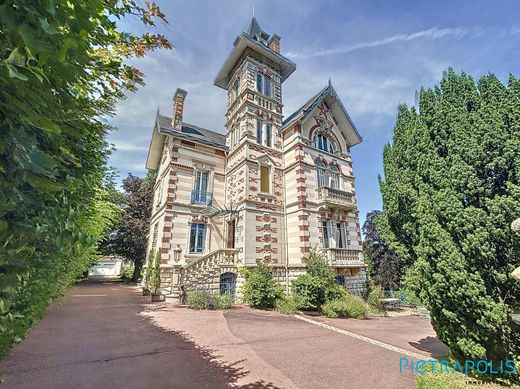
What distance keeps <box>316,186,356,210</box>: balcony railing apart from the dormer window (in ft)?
26.5

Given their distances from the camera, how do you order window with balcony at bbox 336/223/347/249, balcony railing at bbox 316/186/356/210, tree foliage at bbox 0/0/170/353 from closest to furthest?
1. tree foliage at bbox 0/0/170/353
2. balcony railing at bbox 316/186/356/210
3. window with balcony at bbox 336/223/347/249

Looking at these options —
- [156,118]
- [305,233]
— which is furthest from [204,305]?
[156,118]

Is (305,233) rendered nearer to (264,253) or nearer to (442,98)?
(264,253)

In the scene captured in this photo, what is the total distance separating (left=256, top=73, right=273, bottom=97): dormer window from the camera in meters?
17.5

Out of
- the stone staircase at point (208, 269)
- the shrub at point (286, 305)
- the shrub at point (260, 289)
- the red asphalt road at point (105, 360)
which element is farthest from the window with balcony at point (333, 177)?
the red asphalt road at point (105, 360)

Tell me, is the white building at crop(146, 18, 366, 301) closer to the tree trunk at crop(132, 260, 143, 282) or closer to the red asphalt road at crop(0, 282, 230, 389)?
the red asphalt road at crop(0, 282, 230, 389)

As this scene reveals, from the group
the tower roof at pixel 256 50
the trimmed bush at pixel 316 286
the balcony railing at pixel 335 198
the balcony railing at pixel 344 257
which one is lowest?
the trimmed bush at pixel 316 286

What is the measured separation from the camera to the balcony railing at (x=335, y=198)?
49.0ft

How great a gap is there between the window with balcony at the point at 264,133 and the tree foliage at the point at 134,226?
47.1 ft

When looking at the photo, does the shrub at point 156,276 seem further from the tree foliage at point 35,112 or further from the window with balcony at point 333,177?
the tree foliage at point 35,112

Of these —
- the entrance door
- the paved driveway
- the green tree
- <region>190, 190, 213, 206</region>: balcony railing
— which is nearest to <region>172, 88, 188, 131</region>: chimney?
<region>190, 190, 213, 206</region>: balcony railing

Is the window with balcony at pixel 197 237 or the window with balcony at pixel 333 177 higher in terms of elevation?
the window with balcony at pixel 333 177

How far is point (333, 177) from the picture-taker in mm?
17297

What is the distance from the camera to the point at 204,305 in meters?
10.9
